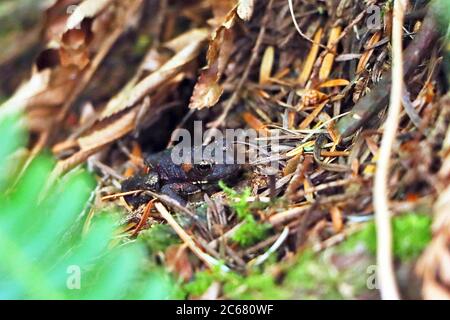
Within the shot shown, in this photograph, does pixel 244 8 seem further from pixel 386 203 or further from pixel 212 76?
pixel 386 203

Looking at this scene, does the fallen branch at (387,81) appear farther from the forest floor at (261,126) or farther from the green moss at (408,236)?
the green moss at (408,236)

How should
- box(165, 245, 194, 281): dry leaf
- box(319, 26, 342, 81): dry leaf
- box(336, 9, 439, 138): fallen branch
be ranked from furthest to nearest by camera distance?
box(319, 26, 342, 81): dry leaf, box(336, 9, 439, 138): fallen branch, box(165, 245, 194, 281): dry leaf

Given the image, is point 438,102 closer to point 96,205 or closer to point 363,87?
point 363,87

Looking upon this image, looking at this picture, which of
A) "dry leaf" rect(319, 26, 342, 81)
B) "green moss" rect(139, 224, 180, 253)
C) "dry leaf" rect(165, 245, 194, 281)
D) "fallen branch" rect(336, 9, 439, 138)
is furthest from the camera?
"dry leaf" rect(319, 26, 342, 81)

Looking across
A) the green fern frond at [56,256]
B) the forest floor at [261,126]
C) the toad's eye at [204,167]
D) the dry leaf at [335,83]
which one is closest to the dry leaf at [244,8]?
the forest floor at [261,126]

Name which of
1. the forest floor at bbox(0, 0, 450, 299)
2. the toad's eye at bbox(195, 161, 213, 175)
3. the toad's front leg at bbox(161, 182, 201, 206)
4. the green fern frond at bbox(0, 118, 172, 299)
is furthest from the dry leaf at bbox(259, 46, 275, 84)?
the green fern frond at bbox(0, 118, 172, 299)

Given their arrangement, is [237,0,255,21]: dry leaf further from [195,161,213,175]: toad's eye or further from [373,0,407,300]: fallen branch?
[373,0,407,300]: fallen branch

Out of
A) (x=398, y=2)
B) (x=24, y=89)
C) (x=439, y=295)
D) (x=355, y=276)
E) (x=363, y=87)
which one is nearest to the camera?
(x=439, y=295)
